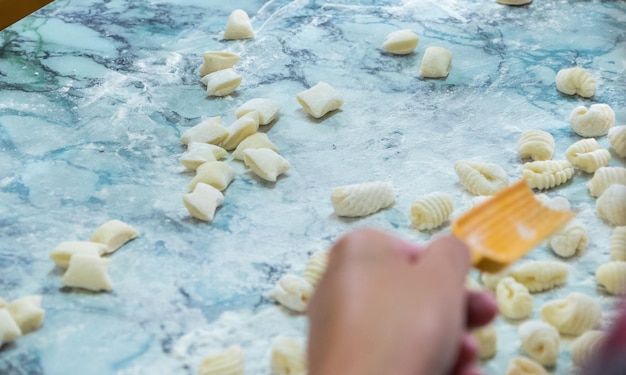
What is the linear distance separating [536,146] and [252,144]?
0.48m

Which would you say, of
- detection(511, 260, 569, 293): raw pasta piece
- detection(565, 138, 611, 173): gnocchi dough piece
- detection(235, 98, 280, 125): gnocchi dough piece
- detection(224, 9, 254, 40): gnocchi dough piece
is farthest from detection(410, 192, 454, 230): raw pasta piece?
detection(224, 9, 254, 40): gnocchi dough piece

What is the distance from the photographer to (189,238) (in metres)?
1.18

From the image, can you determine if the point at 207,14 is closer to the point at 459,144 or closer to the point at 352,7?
the point at 352,7

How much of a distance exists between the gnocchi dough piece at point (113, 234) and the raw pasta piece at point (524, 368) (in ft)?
1.88

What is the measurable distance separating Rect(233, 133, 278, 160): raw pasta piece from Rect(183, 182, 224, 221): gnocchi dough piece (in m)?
0.14

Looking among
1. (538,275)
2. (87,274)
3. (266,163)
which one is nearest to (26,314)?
(87,274)

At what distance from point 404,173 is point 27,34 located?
37.4 inches

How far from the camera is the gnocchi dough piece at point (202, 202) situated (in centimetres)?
120

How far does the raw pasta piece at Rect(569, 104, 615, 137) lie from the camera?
137cm

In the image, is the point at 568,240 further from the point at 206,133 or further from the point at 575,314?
the point at 206,133

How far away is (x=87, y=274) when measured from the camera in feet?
3.53

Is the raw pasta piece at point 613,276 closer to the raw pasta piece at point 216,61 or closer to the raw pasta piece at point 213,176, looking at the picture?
the raw pasta piece at point 213,176

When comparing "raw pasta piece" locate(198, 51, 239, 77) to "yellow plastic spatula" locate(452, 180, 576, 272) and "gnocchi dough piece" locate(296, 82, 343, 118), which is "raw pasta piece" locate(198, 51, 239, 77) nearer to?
"gnocchi dough piece" locate(296, 82, 343, 118)

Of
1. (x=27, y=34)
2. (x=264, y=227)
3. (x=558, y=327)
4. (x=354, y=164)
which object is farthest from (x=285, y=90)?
(x=558, y=327)
